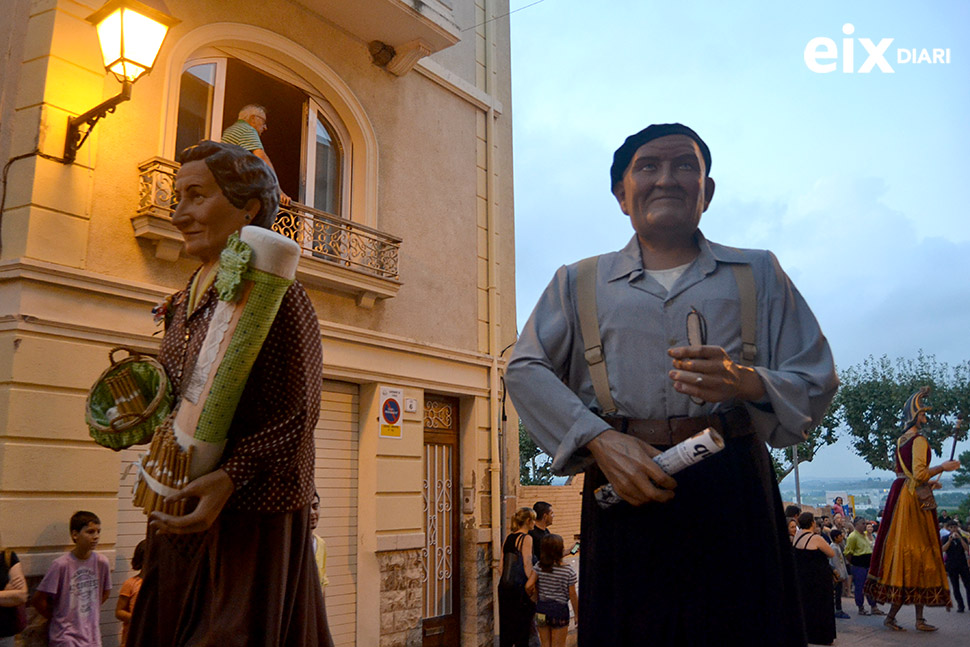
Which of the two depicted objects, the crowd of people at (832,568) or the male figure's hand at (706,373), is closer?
the male figure's hand at (706,373)

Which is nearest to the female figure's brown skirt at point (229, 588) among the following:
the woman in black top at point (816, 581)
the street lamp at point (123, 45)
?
the street lamp at point (123, 45)

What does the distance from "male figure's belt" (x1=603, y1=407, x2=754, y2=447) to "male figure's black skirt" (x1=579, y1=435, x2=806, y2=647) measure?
4 centimetres

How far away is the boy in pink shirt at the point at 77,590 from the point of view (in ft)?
18.8

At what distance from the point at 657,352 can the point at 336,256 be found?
684 centimetres

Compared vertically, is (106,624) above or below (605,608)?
below

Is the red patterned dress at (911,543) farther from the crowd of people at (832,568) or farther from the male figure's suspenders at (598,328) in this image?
the male figure's suspenders at (598,328)

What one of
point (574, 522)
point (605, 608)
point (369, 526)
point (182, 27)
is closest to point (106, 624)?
point (369, 526)

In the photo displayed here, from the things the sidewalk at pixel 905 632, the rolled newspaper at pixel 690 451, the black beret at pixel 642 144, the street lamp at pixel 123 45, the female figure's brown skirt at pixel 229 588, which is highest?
the street lamp at pixel 123 45

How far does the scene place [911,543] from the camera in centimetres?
933

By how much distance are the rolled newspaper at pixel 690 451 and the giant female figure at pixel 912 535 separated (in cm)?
861

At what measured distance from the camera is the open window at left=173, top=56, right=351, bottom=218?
792 cm

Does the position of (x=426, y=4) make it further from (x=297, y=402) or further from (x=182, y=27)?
(x=297, y=402)

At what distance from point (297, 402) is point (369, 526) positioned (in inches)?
278

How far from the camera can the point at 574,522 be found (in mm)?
18156
